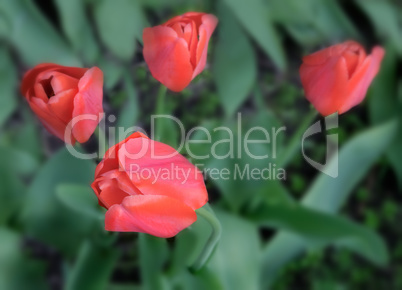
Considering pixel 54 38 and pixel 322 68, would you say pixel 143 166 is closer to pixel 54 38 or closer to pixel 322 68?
pixel 322 68

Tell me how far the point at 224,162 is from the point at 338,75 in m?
0.31

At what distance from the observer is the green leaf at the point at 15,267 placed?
0.64m

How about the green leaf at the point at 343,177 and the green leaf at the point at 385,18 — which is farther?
the green leaf at the point at 385,18

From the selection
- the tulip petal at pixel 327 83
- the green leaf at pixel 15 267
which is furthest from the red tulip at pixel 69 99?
the green leaf at pixel 15 267

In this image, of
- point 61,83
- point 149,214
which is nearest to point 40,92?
point 61,83

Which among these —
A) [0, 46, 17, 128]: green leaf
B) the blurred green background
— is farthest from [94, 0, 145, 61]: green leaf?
[0, 46, 17, 128]: green leaf

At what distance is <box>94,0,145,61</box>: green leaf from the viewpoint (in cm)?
75

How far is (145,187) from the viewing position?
0.26m

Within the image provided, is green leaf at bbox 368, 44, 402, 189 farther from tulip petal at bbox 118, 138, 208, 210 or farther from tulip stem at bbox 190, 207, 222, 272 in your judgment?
tulip petal at bbox 118, 138, 208, 210

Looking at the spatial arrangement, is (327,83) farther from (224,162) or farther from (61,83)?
(224,162)

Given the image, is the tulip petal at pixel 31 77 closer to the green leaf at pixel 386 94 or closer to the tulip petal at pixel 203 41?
the tulip petal at pixel 203 41

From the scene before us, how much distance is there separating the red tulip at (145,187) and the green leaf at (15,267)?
42 cm

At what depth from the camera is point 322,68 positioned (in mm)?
351

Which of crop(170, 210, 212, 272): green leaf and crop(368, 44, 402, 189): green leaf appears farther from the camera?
crop(368, 44, 402, 189): green leaf
